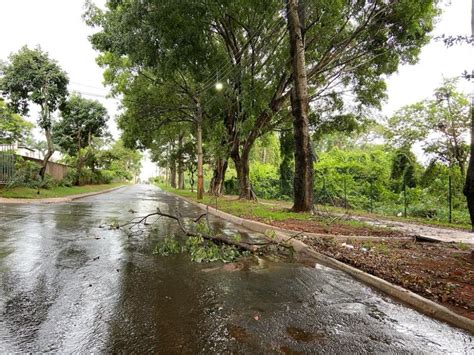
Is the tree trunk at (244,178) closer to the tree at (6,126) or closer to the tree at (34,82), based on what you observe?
the tree at (34,82)

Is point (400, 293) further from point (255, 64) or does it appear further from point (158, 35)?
point (255, 64)

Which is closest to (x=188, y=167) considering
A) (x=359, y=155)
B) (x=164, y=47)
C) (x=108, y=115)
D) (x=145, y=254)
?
(x=108, y=115)

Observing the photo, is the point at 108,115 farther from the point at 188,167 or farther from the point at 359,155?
the point at 359,155

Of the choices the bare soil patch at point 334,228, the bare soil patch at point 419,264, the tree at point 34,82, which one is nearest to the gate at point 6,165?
the tree at point 34,82

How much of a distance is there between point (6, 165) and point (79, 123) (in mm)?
13489

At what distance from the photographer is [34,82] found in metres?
20.6

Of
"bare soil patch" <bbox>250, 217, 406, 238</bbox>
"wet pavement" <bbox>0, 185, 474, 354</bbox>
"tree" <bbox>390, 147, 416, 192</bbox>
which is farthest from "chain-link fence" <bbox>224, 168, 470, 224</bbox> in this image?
"wet pavement" <bbox>0, 185, 474, 354</bbox>

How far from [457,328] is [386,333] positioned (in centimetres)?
88

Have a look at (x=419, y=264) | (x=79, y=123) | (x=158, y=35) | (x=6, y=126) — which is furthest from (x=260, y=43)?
(x=79, y=123)

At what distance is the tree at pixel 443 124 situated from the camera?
20.0 m

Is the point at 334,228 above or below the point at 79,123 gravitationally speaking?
below

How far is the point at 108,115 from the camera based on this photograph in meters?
32.1

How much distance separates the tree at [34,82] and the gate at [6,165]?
2.78 meters

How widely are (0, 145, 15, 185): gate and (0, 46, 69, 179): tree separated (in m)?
2.78
